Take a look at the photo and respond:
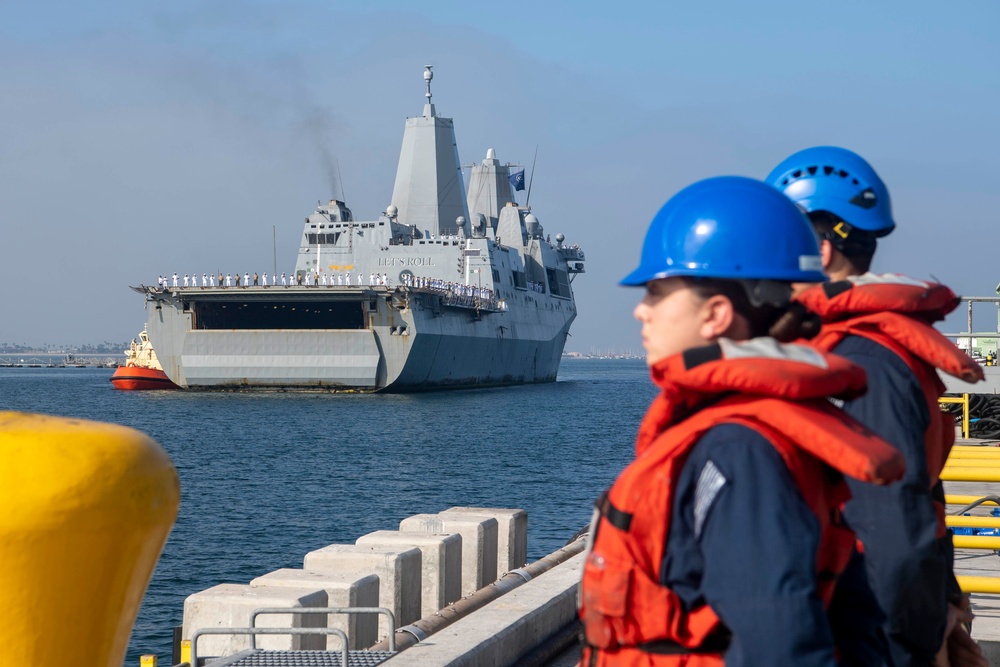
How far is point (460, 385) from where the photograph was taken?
54.0 meters

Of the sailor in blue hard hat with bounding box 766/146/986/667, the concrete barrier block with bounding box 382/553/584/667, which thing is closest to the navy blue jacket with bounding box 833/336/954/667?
the sailor in blue hard hat with bounding box 766/146/986/667

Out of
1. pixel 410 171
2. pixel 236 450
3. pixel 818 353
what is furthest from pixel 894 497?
pixel 410 171

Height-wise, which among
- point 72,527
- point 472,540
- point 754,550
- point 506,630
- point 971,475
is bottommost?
point 472,540

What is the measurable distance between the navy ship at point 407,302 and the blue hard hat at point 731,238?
41.6 meters

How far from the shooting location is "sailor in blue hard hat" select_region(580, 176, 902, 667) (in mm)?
1646

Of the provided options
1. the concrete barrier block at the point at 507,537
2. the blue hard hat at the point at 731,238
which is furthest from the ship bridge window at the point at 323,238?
the blue hard hat at the point at 731,238

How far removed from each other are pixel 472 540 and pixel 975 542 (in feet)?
11.3

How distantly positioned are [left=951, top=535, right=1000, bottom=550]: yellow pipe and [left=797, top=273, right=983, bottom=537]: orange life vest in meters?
2.11

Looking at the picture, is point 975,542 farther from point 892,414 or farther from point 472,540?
point 472,540

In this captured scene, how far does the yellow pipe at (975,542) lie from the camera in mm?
4480

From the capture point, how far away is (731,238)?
191 cm

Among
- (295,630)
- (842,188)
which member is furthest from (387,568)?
(842,188)

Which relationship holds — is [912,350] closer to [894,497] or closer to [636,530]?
[894,497]

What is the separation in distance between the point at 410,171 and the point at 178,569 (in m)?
48.4
